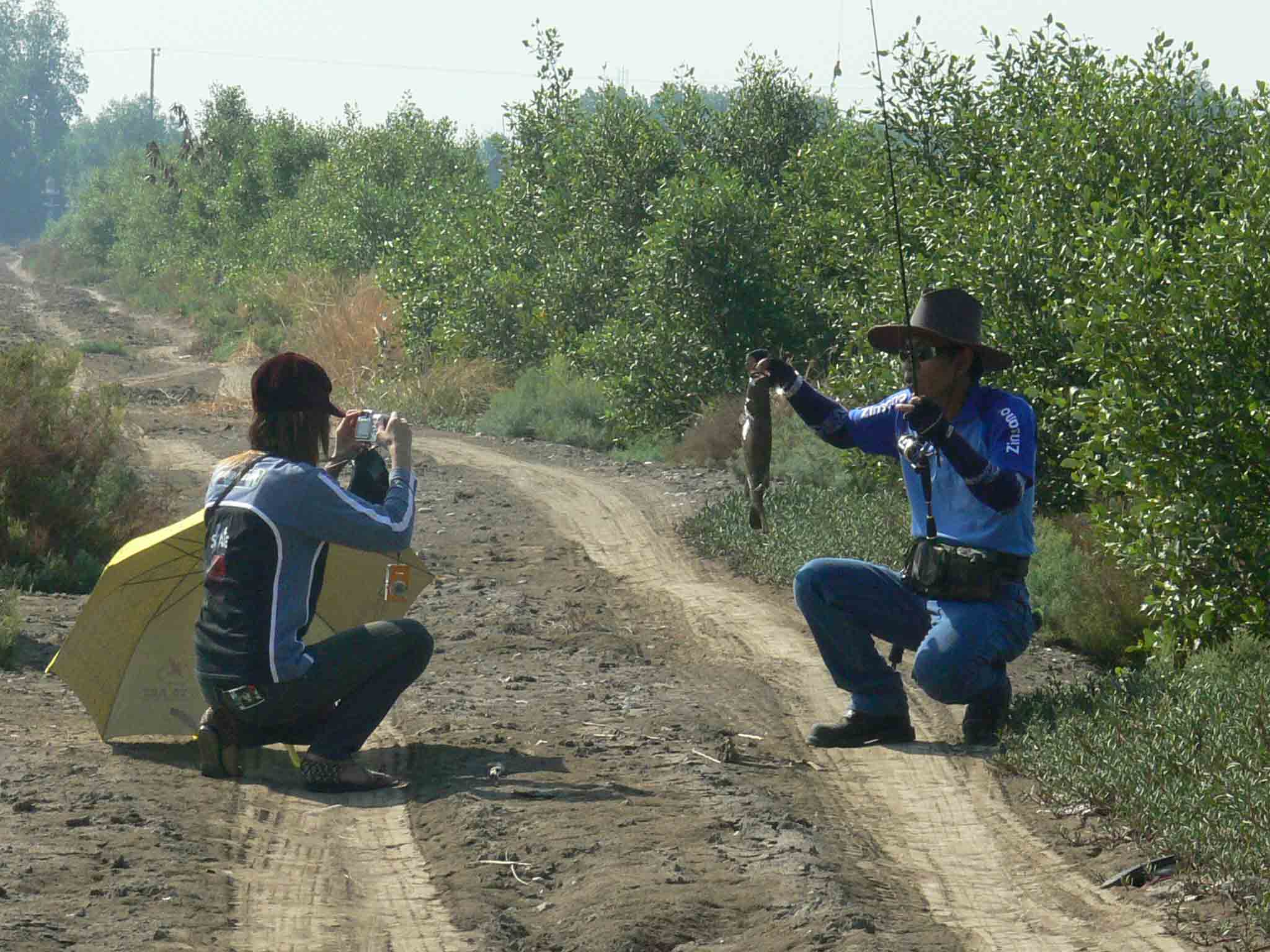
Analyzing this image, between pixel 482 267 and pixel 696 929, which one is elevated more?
pixel 482 267

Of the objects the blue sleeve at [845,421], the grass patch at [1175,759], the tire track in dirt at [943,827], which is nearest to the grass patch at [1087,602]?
the tire track in dirt at [943,827]

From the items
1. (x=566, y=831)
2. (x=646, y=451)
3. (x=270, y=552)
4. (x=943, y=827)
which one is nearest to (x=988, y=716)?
(x=943, y=827)

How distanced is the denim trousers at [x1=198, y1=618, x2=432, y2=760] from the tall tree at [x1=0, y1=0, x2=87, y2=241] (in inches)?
5656

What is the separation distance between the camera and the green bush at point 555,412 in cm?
2105

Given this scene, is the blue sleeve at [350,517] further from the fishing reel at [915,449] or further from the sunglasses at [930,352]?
the sunglasses at [930,352]

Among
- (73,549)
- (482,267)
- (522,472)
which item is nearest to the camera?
(73,549)

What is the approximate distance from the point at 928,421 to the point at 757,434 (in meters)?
1.69

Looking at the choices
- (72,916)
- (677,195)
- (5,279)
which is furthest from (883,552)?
(5,279)

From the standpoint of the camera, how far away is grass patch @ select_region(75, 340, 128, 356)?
34.9 m

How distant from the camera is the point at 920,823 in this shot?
568cm

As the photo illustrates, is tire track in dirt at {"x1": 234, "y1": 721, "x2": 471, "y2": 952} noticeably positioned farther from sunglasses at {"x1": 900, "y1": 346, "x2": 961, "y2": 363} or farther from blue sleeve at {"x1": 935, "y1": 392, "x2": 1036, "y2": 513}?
sunglasses at {"x1": 900, "y1": 346, "x2": 961, "y2": 363}

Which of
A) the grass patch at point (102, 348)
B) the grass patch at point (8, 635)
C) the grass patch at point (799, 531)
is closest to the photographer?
the grass patch at point (8, 635)

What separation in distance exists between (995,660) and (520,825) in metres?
2.11

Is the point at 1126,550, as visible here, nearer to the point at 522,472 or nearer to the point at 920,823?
the point at 920,823
